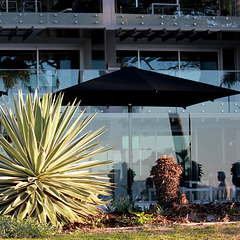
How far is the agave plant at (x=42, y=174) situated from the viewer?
334 inches

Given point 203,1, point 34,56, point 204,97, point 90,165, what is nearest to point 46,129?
point 90,165

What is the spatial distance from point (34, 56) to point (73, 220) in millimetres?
10581

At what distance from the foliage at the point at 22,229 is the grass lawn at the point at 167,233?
18 centimetres

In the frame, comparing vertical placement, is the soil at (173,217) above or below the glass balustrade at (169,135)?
below

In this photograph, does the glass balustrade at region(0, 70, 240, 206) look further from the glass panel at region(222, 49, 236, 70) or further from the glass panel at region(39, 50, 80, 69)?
the glass panel at region(222, 49, 236, 70)

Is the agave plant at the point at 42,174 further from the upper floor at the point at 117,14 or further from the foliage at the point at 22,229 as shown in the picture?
the upper floor at the point at 117,14

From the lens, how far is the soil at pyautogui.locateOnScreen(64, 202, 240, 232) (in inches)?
352

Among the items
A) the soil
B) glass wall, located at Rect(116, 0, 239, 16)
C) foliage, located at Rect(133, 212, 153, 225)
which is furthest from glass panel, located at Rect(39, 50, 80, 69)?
foliage, located at Rect(133, 212, 153, 225)

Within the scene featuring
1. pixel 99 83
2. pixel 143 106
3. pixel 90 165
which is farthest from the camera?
pixel 143 106

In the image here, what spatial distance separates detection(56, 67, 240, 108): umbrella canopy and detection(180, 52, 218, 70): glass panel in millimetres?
6782

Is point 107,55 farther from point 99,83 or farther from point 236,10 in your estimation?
point 99,83

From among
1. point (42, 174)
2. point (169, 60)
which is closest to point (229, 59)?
point (169, 60)

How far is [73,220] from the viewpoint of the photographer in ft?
28.5

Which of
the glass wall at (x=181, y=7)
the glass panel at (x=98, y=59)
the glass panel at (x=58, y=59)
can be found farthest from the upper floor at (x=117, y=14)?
the glass panel at (x=58, y=59)
